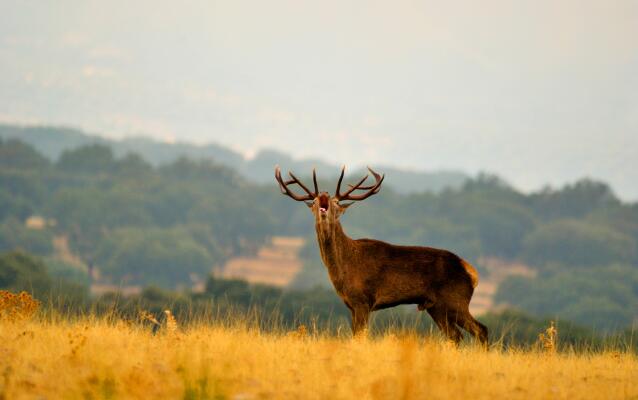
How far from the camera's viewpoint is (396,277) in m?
15.8

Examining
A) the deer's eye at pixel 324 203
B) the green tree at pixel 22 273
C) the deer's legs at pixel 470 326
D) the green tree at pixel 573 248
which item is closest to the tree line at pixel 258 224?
the green tree at pixel 573 248

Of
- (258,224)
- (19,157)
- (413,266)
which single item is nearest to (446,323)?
(413,266)

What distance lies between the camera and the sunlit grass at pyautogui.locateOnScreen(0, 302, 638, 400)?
11.2 m

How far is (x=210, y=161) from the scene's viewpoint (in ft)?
576

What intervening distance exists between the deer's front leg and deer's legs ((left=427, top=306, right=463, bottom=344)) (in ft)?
3.01

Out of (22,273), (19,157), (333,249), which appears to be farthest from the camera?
(19,157)

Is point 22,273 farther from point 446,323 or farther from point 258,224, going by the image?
point 258,224

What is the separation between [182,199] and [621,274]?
5828cm

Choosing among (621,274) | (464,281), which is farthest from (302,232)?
(464,281)

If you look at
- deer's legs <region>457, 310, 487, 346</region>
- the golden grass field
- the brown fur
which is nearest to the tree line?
deer's legs <region>457, 310, 487, 346</region>

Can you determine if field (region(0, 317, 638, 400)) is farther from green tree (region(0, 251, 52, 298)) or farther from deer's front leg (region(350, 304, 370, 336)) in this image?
green tree (region(0, 251, 52, 298))

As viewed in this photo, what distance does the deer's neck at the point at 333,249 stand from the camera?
1573 cm

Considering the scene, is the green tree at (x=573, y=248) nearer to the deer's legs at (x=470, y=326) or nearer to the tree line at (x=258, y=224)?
the tree line at (x=258, y=224)

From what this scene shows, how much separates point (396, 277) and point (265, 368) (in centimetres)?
400
